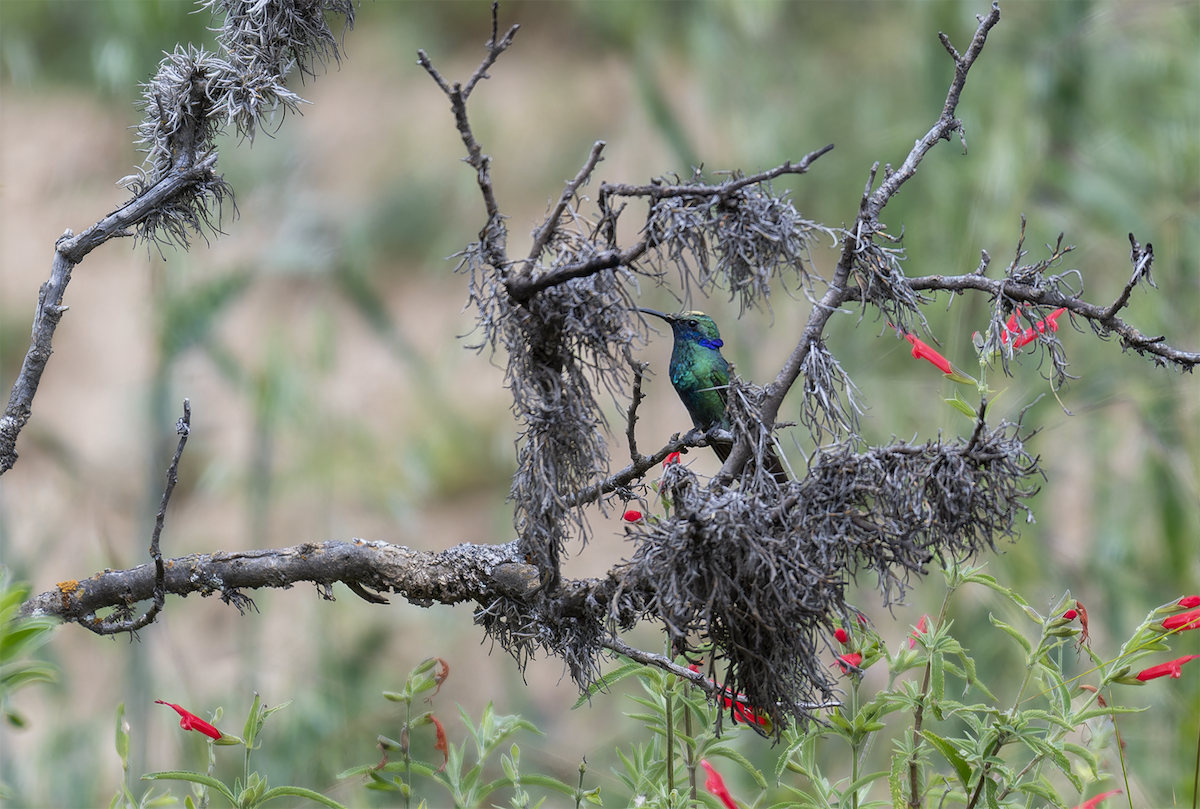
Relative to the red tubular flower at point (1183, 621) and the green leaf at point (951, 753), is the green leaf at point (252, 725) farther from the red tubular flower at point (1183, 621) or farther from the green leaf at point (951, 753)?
the red tubular flower at point (1183, 621)

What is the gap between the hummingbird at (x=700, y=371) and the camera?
885 millimetres

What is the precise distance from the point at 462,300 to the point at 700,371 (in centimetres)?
432

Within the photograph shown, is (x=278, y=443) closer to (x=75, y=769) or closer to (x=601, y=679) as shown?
(x=75, y=769)

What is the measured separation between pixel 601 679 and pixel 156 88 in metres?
0.55

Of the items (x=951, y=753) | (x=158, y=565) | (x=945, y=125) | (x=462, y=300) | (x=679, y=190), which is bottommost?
(x=951, y=753)

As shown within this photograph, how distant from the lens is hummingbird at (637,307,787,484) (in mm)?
885

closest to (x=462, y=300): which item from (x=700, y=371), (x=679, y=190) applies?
(x=700, y=371)

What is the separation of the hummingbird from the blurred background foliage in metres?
0.14

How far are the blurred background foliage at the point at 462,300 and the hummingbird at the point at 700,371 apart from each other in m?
0.14

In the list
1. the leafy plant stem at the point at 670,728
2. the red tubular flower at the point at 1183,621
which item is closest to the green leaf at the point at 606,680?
the leafy plant stem at the point at 670,728

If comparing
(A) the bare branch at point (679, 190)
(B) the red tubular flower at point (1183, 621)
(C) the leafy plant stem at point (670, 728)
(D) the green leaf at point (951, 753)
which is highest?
(A) the bare branch at point (679, 190)

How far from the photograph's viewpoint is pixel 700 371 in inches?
36.4

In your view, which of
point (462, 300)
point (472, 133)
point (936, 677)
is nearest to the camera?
point (472, 133)

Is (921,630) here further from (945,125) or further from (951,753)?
(945,125)
